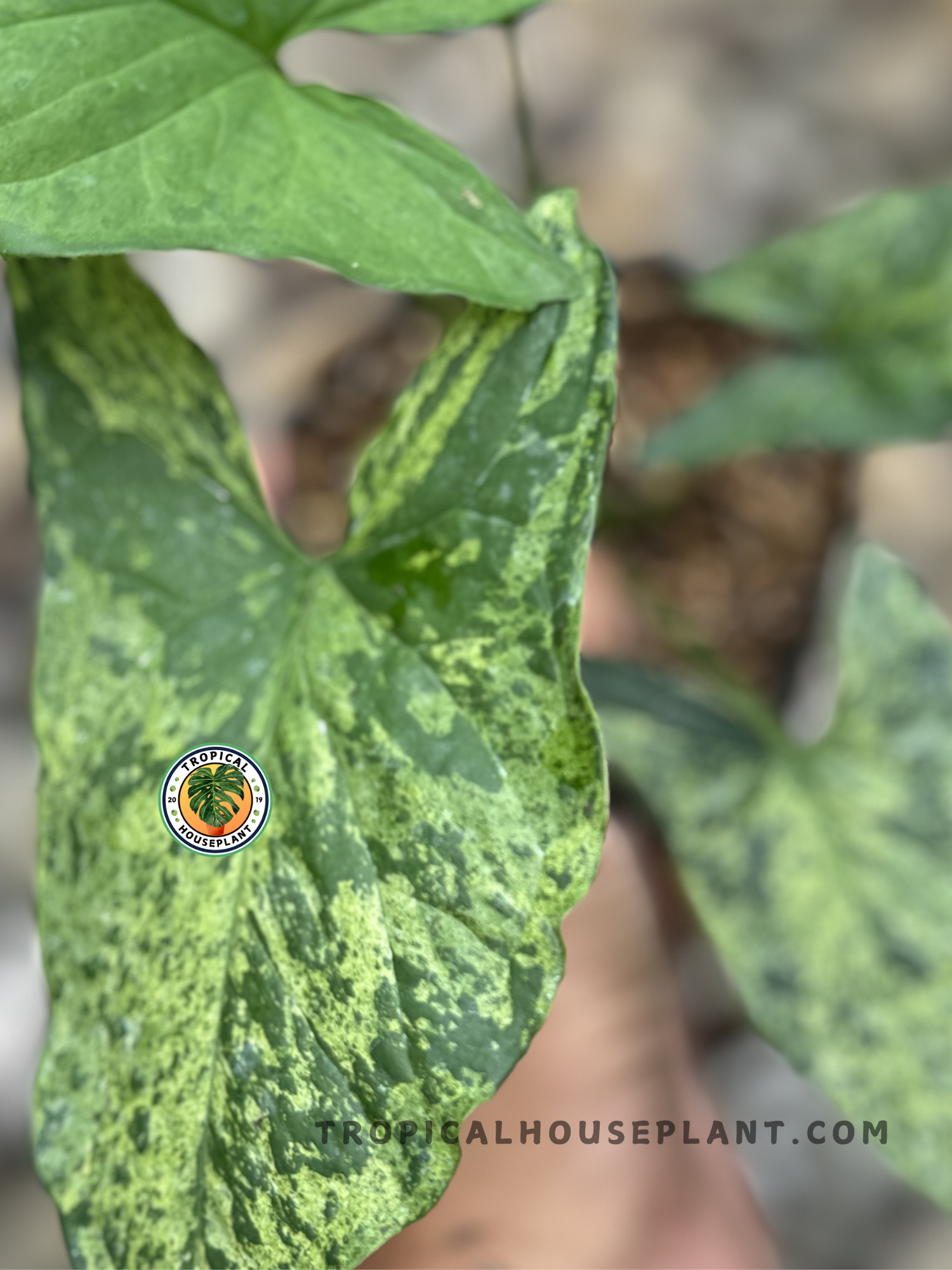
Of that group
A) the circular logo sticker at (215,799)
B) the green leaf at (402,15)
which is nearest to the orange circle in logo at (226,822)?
the circular logo sticker at (215,799)

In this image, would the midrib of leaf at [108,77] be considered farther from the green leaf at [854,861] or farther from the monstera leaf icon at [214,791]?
the green leaf at [854,861]

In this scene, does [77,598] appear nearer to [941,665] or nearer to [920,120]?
[941,665]

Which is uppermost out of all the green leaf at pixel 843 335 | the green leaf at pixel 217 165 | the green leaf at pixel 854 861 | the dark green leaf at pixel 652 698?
the green leaf at pixel 217 165

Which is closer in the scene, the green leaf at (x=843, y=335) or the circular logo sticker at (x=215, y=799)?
the circular logo sticker at (x=215, y=799)

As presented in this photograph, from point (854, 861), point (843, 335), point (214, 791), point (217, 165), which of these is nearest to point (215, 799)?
point (214, 791)

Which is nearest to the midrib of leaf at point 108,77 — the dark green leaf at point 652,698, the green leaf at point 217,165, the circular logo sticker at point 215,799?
the green leaf at point 217,165

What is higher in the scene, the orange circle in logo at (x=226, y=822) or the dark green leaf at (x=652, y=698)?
the orange circle in logo at (x=226, y=822)
